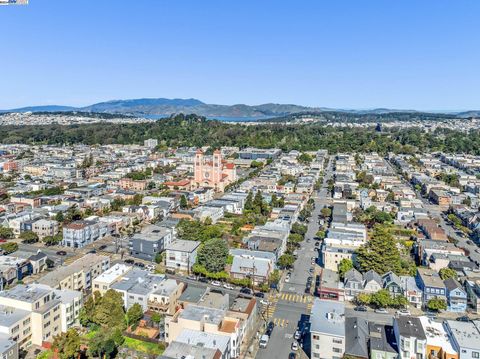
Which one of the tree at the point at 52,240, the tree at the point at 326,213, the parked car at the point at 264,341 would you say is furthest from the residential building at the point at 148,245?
the tree at the point at 326,213

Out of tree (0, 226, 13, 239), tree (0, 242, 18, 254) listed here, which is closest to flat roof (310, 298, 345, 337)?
tree (0, 242, 18, 254)

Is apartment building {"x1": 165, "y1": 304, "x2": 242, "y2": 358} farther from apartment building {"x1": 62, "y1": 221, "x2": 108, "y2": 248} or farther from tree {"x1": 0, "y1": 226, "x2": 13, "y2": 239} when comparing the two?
tree {"x1": 0, "y1": 226, "x2": 13, "y2": 239}

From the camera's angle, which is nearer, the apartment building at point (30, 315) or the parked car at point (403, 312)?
the apartment building at point (30, 315)

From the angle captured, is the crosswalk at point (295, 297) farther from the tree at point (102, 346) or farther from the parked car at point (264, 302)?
the tree at point (102, 346)

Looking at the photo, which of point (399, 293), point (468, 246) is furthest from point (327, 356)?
point (468, 246)

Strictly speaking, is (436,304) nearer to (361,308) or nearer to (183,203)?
(361,308)

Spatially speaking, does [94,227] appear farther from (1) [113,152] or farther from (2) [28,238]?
(1) [113,152]

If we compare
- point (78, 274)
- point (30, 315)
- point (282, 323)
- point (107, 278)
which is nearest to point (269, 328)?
point (282, 323)
